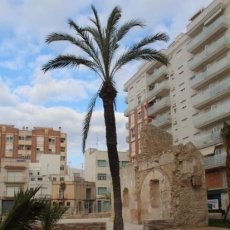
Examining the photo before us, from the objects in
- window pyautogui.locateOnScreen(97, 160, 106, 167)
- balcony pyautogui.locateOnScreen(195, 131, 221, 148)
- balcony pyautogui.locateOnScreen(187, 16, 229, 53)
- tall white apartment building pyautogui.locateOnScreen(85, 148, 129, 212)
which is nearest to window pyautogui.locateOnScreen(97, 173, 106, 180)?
tall white apartment building pyautogui.locateOnScreen(85, 148, 129, 212)

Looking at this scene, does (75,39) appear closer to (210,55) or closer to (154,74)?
(210,55)

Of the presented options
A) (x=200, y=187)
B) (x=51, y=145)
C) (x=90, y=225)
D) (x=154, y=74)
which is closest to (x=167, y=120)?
(x=154, y=74)

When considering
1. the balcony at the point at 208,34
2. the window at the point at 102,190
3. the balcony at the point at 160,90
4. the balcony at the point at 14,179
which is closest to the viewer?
the balcony at the point at 208,34

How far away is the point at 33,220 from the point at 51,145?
82464 millimetres

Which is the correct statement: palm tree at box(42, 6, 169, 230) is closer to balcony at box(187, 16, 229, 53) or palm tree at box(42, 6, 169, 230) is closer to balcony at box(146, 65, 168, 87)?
balcony at box(187, 16, 229, 53)

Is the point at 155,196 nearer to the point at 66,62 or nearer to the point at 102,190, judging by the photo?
the point at 66,62

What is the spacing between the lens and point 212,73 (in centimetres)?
3994

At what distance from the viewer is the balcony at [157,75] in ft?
170

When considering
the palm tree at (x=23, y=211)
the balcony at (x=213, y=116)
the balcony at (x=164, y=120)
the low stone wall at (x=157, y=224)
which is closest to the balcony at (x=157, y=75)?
the balcony at (x=164, y=120)

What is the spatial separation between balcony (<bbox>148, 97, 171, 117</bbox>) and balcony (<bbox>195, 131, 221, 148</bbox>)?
9527mm

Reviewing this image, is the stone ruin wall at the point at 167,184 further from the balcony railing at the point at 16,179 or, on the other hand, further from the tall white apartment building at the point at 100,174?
the tall white apartment building at the point at 100,174

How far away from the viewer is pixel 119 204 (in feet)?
50.5

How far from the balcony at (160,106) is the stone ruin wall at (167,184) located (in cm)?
2272

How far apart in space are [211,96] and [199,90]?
442 centimetres
